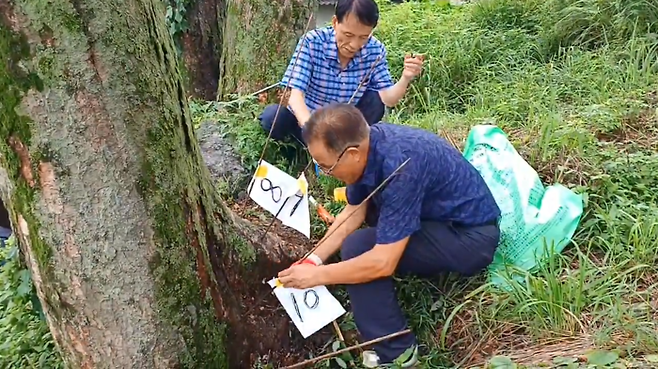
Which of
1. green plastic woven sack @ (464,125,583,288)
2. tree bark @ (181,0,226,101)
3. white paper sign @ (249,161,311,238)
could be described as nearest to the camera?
green plastic woven sack @ (464,125,583,288)

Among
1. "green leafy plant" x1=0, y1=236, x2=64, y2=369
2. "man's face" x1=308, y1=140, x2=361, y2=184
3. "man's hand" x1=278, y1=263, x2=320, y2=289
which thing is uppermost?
"man's face" x1=308, y1=140, x2=361, y2=184

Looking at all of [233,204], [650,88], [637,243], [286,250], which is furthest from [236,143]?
[650,88]

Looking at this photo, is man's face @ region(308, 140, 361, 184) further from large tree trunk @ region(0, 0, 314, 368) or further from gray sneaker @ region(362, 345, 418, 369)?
gray sneaker @ region(362, 345, 418, 369)

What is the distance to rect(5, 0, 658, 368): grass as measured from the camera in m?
2.57

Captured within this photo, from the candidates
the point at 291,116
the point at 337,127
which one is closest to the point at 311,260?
the point at 337,127

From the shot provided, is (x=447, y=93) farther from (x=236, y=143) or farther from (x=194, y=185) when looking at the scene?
(x=194, y=185)

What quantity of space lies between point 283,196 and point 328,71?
939 millimetres

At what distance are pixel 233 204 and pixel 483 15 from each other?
352cm

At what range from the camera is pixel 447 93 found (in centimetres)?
519

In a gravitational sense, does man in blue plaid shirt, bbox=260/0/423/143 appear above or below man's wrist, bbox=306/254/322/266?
above

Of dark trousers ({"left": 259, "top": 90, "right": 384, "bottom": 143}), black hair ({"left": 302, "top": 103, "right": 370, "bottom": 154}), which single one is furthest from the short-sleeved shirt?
dark trousers ({"left": 259, "top": 90, "right": 384, "bottom": 143})

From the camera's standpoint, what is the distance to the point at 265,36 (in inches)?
172

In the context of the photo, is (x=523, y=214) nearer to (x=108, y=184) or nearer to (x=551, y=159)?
(x=551, y=159)

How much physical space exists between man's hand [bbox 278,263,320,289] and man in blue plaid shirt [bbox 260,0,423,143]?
43.1 inches
